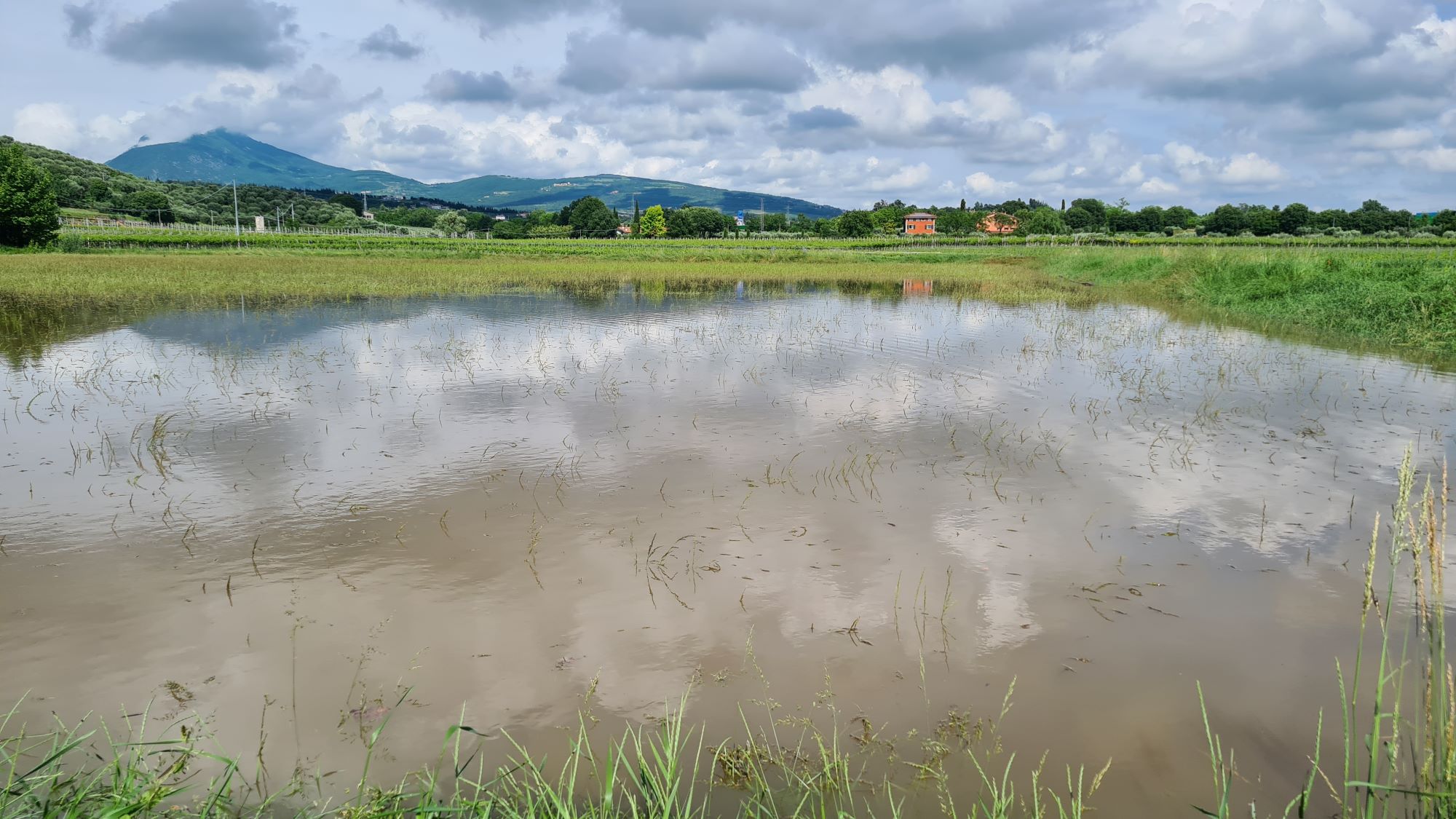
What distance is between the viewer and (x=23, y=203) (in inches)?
2137

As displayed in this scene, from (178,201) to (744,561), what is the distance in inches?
7002

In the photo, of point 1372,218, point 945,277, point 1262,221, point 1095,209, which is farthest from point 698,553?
point 1095,209

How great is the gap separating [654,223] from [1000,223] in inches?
3167

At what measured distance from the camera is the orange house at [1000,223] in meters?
177

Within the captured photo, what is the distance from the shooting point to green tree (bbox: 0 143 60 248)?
54.0 meters

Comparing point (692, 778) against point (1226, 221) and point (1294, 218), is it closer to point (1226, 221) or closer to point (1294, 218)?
point (1294, 218)

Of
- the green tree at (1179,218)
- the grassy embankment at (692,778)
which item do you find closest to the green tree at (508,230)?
the green tree at (1179,218)

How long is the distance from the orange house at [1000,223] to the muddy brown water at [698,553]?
575 ft

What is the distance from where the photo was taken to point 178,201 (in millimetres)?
145875

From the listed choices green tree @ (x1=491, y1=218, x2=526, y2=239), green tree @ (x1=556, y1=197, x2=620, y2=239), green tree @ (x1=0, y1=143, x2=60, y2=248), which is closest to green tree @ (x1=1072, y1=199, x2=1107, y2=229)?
green tree @ (x1=556, y1=197, x2=620, y2=239)

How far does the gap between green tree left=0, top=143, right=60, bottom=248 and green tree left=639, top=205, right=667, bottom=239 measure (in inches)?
5061

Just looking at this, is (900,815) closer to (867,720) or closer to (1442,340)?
(867,720)

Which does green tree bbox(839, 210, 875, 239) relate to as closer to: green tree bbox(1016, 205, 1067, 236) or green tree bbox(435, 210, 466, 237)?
green tree bbox(1016, 205, 1067, 236)

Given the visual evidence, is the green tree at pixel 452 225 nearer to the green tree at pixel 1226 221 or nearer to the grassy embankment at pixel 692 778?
the green tree at pixel 1226 221
